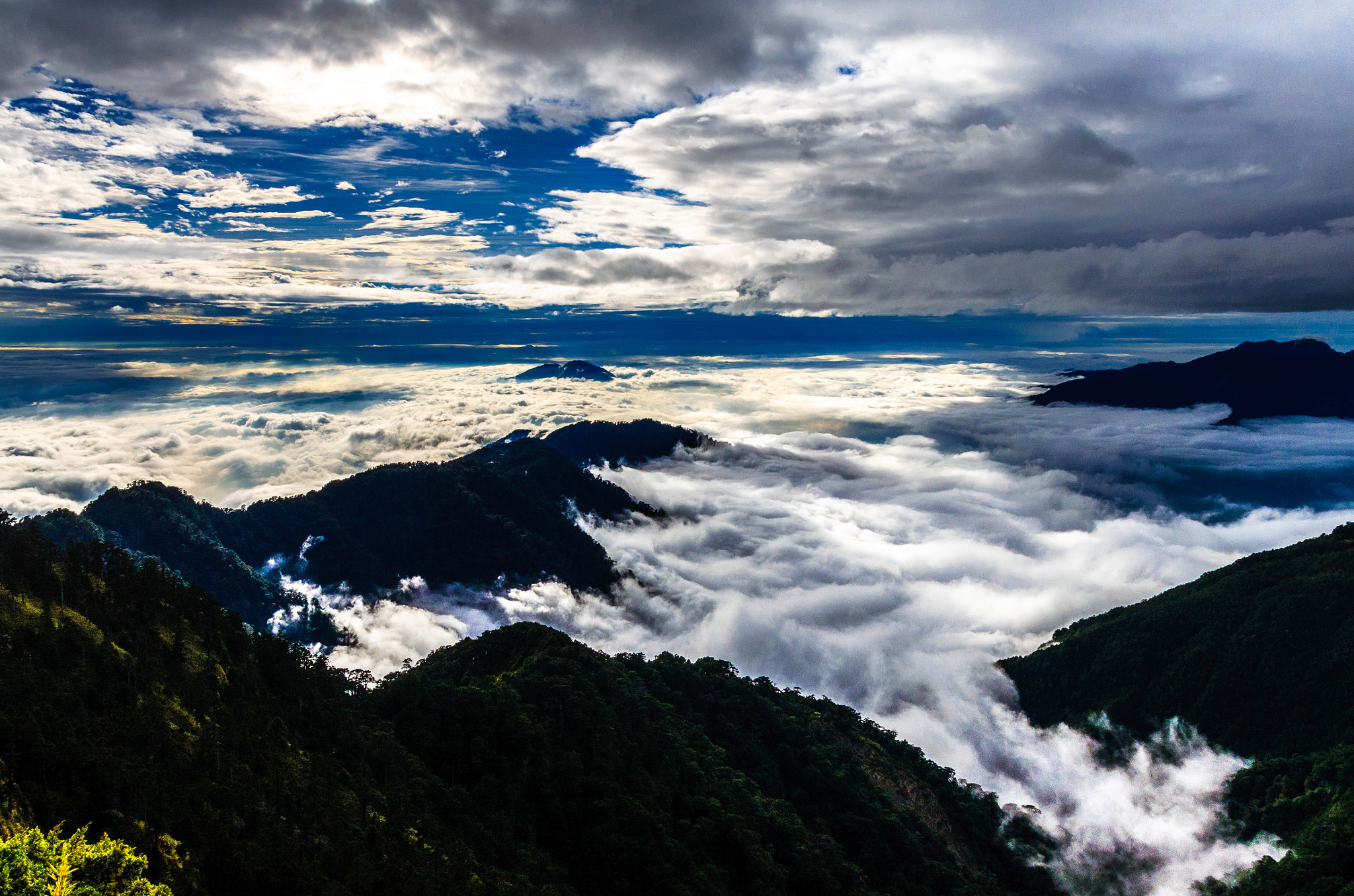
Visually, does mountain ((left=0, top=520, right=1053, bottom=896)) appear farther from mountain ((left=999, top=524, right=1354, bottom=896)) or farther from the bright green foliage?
mountain ((left=999, top=524, right=1354, bottom=896))

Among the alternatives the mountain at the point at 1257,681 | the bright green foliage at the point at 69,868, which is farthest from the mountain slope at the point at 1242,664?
the bright green foliage at the point at 69,868

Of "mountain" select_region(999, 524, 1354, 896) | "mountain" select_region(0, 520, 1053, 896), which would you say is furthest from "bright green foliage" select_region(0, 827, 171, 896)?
"mountain" select_region(999, 524, 1354, 896)

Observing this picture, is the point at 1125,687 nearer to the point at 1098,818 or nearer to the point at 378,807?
the point at 1098,818

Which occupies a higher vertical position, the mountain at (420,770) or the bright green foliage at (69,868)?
the bright green foliage at (69,868)

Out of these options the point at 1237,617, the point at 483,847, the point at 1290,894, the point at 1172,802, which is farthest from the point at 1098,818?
the point at 483,847

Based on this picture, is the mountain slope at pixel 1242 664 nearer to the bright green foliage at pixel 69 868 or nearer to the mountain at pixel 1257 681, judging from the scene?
the mountain at pixel 1257 681

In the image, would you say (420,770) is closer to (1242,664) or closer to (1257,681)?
(1257,681)
